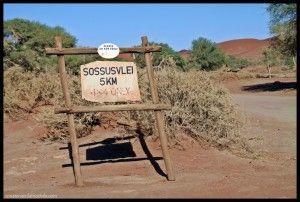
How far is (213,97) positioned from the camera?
10.1 m

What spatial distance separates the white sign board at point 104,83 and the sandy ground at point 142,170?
118cm

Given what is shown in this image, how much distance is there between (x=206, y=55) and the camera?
4462 centimetres

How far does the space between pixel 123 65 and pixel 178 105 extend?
2.38 metres

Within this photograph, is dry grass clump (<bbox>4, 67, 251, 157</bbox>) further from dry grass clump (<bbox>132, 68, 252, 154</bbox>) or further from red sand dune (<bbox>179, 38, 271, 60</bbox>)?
red sand dune (<bbox>179, 38, 271, 60</bbox>)

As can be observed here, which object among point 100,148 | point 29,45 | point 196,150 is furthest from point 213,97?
point 29,45

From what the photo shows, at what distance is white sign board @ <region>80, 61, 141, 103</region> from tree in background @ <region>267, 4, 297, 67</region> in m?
18.7

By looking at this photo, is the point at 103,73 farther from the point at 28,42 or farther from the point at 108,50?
the point at 28,42

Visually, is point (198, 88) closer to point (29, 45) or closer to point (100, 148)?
point (100, 148)

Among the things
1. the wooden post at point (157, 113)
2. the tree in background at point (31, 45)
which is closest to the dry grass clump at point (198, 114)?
the wooden post at point (157, 113)

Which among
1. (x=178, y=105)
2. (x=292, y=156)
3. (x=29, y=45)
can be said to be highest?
(x=29, y=45)

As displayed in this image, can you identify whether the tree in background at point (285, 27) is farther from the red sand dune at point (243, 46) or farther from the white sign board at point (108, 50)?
the red sand dune at point (243, 46)

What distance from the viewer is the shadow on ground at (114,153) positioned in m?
8.80

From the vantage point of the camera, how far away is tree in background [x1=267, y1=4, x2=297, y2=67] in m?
25.4

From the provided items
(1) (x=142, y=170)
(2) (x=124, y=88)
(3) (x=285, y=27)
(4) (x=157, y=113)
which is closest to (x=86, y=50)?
(2) (x=124, y=88)
